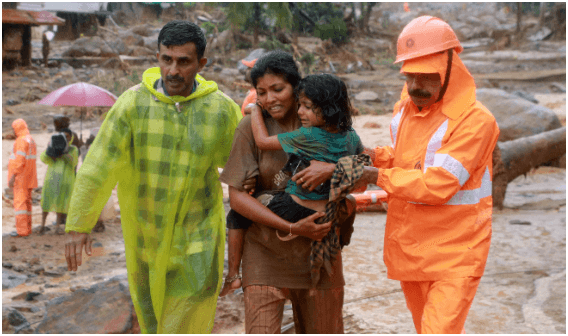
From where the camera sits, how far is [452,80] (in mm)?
2709

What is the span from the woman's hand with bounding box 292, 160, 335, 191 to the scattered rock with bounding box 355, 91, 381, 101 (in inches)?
665

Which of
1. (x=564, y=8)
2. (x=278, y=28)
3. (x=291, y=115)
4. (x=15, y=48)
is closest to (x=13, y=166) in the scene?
(x=291, y=115)

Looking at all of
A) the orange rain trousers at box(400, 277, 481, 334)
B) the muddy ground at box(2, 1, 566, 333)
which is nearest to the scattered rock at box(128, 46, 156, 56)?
the muddy ground at box(2, 1, 566, 333)

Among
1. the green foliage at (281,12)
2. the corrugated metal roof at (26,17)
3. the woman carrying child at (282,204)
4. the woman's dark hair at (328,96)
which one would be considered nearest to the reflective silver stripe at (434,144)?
the woman carrying child at (282,204)

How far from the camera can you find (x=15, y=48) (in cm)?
2089

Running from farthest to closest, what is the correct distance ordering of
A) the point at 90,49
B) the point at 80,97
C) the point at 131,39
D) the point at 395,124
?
the point at 131,39
the point at 90,49
the point at 80,97
the point at 395,124

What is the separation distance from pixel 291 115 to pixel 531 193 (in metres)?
8.22

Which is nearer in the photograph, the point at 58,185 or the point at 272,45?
the point at 58,185

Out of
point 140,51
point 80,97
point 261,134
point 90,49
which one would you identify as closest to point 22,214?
point 80,97

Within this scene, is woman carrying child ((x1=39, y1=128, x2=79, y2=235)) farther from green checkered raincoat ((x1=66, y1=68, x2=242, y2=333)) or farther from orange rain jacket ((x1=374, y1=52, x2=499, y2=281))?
orange rain jacket ((x1=374, y1=52, x2=499, y2=281))

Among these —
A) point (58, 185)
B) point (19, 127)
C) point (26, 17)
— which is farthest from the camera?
point (26, 17)

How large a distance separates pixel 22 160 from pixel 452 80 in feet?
22.8

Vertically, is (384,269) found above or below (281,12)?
below

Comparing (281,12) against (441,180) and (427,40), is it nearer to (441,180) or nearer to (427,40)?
(427,40)
